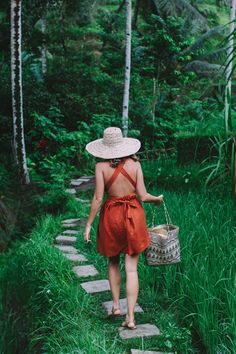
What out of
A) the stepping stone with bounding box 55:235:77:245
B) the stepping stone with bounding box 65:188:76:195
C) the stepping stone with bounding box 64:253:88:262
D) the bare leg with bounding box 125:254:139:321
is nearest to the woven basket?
the bare leg with bounding box 125:254:139:321

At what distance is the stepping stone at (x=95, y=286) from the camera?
4.33 meters

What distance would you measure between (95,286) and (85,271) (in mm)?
402

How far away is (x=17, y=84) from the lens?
8711 millimetres

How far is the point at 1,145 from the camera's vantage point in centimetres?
1077

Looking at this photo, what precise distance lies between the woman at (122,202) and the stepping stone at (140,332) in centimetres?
4

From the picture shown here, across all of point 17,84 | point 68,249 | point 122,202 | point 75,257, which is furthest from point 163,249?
point 17,84

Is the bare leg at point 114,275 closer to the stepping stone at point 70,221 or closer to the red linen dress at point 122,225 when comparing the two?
the red linen dress at point 122,225

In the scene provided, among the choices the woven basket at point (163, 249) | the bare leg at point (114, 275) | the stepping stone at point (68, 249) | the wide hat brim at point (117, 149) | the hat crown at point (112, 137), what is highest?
the hat crown at point (112, 137)

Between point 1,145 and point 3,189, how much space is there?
279cm

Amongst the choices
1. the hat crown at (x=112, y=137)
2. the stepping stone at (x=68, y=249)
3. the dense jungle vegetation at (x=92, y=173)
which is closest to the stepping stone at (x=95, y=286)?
the dense jungle vegetation at (x=92, y=173)

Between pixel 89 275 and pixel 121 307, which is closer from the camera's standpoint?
pixel 121 307

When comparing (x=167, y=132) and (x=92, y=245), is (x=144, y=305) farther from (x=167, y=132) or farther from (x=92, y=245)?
(x=167, y=132)

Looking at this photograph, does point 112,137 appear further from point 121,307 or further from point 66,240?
point 66,240

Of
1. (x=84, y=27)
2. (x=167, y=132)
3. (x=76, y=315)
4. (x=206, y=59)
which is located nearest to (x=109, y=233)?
(x=76, y=315)
